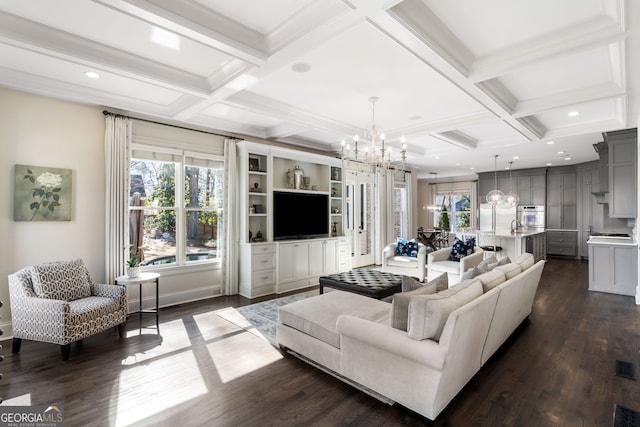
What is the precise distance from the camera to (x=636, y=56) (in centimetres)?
280

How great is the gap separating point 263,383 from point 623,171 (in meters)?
6.53

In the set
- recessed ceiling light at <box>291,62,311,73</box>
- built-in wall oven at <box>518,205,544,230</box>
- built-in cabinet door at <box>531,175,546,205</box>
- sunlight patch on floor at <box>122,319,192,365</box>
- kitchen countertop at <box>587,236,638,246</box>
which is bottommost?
sunlight patch on floor at <box>122,319,192,365</box>

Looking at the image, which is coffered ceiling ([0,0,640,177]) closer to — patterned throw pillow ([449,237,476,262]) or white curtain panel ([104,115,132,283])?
white curtain panel ([104,115,132,283])

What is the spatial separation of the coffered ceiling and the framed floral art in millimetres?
931

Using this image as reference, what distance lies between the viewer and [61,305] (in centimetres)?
294

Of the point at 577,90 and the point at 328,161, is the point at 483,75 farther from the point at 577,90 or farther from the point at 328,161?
the point at 328,161

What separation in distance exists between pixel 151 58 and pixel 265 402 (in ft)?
10.8

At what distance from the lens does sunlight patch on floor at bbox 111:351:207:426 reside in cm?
227

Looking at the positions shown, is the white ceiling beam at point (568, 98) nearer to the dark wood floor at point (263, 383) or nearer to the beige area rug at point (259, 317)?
the dark wood floor at point (263, 383)

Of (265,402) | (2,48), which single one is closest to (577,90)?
(265,402)

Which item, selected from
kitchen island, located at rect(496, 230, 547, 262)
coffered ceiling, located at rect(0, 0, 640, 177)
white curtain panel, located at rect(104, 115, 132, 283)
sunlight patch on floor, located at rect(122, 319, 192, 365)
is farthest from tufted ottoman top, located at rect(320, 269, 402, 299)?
kitchen island, located at rect(496, 230, 547, 262)

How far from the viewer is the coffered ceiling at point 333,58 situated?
7.49ft

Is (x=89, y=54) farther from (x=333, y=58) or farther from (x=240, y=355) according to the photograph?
(x=240, y=355)

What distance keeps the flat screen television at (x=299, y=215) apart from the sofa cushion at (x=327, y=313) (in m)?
2.51
